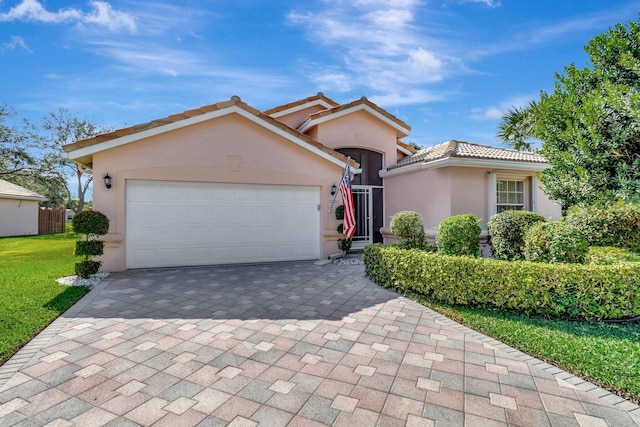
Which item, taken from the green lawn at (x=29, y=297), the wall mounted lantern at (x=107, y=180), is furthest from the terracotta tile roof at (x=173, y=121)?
the green lawn at (x=29, y=297)

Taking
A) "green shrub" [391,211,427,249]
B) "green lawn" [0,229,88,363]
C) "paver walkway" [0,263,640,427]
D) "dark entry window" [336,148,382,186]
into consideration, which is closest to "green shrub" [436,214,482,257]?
"green shrub" [391,211,427,249]

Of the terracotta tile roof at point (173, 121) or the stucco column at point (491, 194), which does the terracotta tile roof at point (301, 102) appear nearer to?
the terracotta tile roof at point (173, 121)

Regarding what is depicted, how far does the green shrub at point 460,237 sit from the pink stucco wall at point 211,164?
14.0 ft

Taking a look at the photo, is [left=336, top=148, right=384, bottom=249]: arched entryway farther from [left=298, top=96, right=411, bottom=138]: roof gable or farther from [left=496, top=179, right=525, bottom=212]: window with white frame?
[left=496, top=179, right=525, bottom=212]: window with white frame

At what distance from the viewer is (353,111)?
13.2m

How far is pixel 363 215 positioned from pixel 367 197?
0.87 m

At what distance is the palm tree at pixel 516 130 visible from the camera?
1652 centimetres

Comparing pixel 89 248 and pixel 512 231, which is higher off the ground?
pixel 512 231

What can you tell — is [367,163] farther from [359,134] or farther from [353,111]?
[353,111]

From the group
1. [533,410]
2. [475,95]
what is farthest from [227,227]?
[475,95]

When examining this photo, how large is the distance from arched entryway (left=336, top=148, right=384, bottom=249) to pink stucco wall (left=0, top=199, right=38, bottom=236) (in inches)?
983

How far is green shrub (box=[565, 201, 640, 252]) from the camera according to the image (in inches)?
343

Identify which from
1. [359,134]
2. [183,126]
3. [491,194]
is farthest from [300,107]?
[491,194]

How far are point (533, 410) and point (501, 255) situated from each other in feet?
22.5
